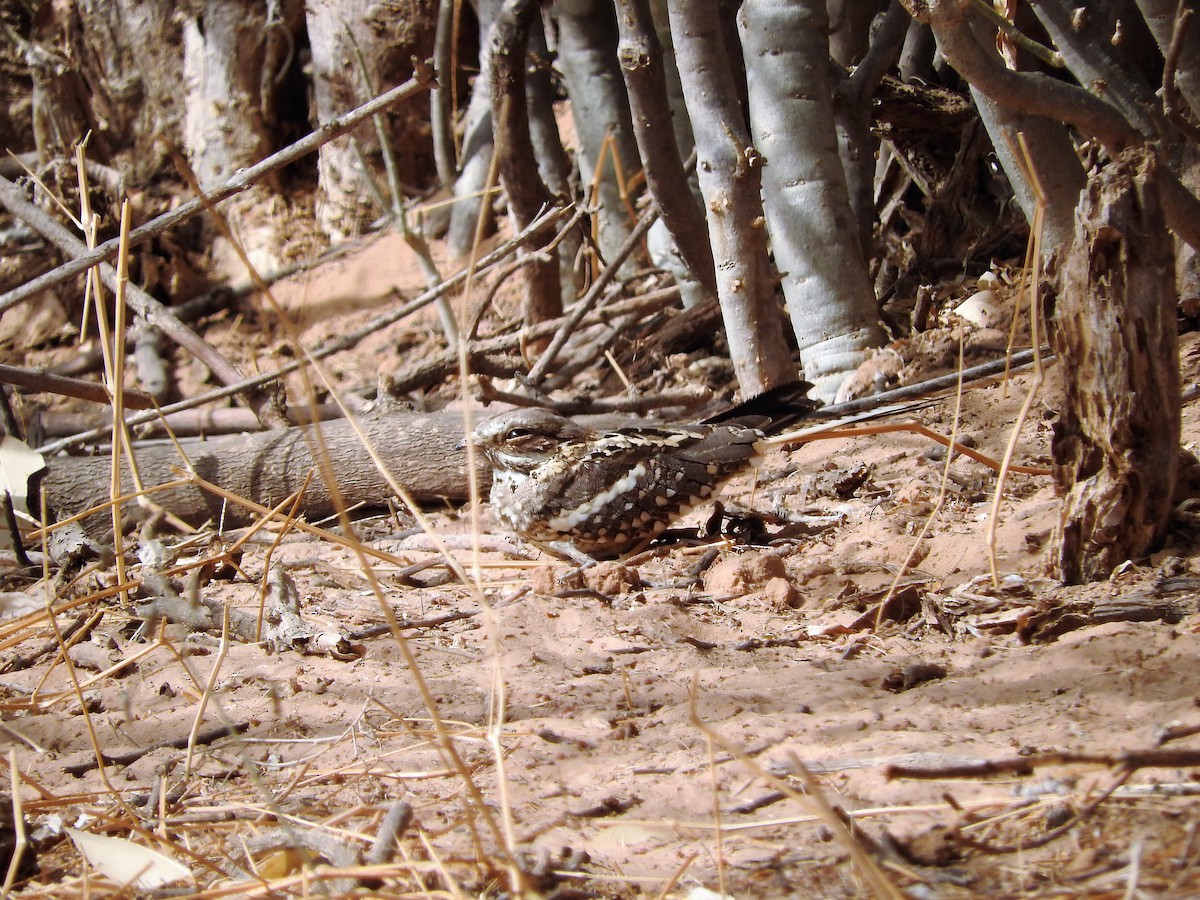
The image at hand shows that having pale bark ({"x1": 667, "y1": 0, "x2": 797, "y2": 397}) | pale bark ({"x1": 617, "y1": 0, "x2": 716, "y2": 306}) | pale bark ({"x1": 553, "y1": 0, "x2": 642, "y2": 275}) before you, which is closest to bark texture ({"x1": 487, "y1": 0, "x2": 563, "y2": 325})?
pale bark ({"x1": 553, "y1": 0, "x2": 642, "y2": 275})

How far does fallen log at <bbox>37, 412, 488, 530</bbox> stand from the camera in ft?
15.5

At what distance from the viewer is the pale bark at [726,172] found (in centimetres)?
417

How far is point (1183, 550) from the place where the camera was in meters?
2.47

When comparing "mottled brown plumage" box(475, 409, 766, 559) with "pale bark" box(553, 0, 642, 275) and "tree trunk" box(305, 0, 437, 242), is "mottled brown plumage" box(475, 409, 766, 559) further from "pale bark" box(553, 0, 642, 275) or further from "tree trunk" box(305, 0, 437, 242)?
"tree trunk" box(305, 0, 437, 242)

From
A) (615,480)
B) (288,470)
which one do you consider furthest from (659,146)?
(288,470)

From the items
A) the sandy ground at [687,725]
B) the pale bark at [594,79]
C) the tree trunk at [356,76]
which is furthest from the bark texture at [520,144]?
the tree trunk at [356,76]

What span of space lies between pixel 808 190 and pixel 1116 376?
2421 millimetres

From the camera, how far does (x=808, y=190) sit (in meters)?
4.50

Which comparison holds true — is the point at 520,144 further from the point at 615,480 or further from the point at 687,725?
the point at 687,725

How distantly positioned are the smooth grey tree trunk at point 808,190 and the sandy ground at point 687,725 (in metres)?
1.16

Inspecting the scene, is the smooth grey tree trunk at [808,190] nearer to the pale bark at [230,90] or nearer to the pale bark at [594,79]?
the pale bark at [594,79]

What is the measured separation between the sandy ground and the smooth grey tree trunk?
1163 millimetres

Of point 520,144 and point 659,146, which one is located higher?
point 520,144

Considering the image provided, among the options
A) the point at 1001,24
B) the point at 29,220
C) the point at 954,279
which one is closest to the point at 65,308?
the point at 29,220
